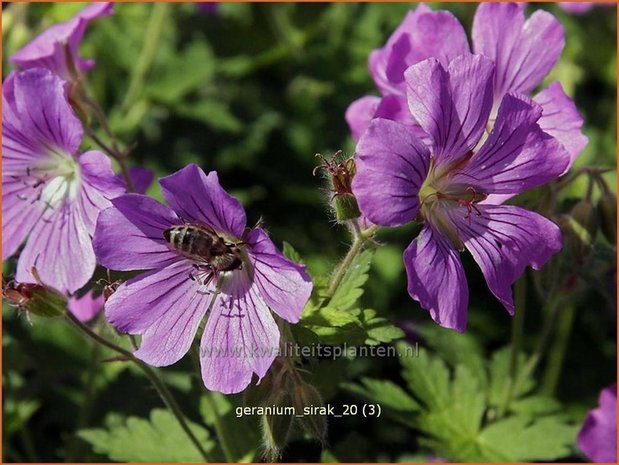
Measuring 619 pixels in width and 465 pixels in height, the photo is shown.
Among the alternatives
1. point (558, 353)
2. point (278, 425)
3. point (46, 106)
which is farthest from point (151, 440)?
point (558, 353)

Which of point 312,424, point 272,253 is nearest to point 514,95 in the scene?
point 272,253

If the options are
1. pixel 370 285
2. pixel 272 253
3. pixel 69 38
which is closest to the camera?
pixel 272 253

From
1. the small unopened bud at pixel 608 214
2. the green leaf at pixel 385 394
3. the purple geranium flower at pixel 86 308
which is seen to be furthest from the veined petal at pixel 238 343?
the small unopened bud at pixel 608 214

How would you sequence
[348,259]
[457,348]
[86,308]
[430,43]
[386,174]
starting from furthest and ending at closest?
[457,348] < [86,308] < [430,43] < [348,259] < [386,174]

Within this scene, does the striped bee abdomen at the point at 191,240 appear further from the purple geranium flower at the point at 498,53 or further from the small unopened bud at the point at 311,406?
the purple geranium flower at the point at 498,53

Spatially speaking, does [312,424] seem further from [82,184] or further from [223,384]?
[82,184]

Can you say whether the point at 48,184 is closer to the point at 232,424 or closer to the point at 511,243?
the point at 232,424
